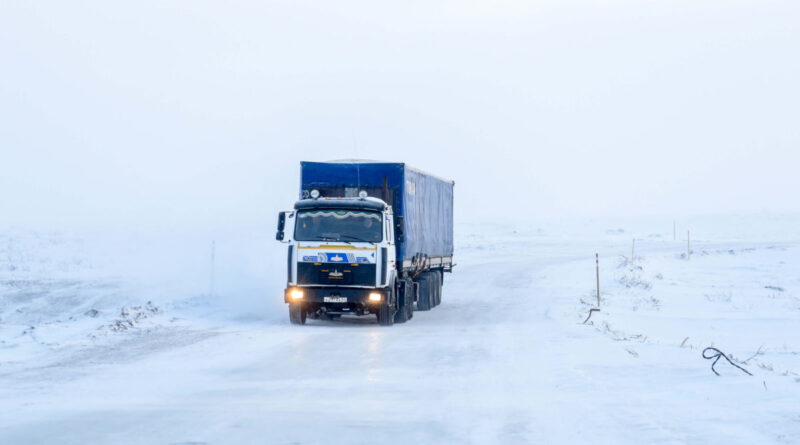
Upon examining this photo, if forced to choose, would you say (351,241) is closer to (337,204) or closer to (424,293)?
(337,204)

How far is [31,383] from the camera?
11.1 meters

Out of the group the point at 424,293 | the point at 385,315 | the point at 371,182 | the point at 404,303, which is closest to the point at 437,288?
the point at 424,293

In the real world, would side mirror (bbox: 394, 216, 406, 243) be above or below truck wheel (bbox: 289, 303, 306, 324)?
above

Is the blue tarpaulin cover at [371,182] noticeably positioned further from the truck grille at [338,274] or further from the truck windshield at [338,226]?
the truck grille at [338,274]

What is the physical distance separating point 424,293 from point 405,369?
1209 cm

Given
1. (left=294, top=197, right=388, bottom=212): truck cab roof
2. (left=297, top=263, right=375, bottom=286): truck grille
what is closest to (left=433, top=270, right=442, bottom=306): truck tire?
(left=294, top=197, right=388, bottom=212): truck cab roof

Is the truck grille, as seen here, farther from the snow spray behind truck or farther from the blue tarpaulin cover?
the blue tarpaulin cover

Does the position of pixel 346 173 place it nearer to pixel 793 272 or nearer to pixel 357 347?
pixel 357 347

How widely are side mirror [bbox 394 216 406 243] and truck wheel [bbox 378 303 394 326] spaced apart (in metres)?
1.66

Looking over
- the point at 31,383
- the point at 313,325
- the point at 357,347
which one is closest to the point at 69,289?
the point at 313,325

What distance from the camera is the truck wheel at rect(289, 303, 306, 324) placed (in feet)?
64.6

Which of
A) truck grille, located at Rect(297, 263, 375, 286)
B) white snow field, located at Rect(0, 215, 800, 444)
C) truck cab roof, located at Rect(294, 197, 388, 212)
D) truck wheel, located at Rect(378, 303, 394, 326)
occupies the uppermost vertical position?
truck cab roof, located at Rect(294, 197, 388, 212)

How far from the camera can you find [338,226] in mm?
19594

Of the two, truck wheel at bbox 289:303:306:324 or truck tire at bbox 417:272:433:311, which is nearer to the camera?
truck wheel at bbox 289:303:306:324
